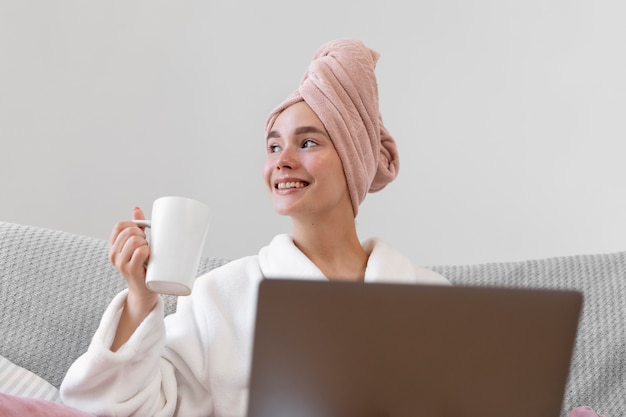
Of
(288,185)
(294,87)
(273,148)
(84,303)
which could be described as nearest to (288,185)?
(288,185)

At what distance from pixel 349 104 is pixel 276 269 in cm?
39

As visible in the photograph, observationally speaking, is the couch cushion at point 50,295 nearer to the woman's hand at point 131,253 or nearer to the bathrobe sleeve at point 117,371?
the bathrobe sleeve at point 117,371

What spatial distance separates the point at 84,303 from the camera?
1.97 metres

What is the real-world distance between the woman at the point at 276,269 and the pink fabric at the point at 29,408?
138mm

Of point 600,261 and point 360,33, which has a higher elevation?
point 360,33

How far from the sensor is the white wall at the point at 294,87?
9.71 feet

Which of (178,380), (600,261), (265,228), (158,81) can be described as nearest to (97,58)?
(158,81)

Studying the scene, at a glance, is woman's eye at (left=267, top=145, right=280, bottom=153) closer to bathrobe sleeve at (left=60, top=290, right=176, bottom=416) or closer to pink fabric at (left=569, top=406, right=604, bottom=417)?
bathrobe sleeve at (left=60, top=290, right=176, bottom=416)

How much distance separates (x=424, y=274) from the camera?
2.03 m

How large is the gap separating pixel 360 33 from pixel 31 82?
43.7 inches

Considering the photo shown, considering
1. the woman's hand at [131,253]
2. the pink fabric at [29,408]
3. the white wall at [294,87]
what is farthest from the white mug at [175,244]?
the white wall at [294,87]

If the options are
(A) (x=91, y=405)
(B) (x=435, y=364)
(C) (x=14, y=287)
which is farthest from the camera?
(C) (x=14, y=287)

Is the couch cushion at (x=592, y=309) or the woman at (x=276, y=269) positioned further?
the couch cushion at (x=592, y=309)

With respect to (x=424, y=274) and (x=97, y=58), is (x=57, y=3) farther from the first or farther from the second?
(x=424, y=274)
